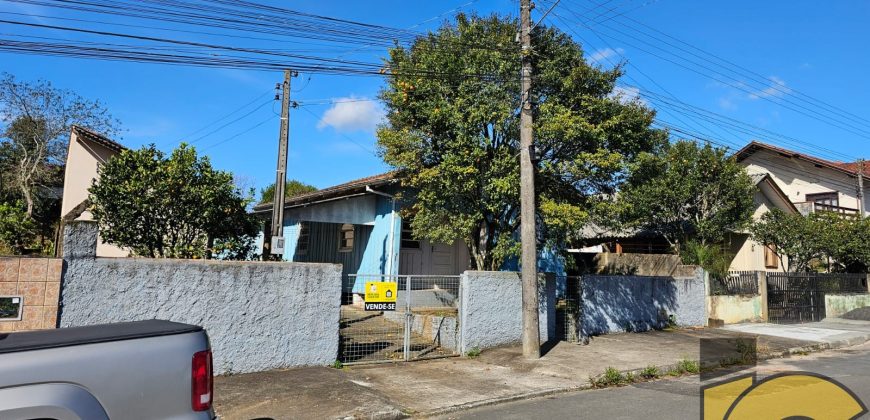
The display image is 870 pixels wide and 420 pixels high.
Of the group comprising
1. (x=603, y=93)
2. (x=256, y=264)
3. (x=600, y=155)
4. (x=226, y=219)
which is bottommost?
(x=256, y=264)

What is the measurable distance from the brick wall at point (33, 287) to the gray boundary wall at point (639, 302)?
9.78 metres

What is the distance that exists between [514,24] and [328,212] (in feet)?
22.2

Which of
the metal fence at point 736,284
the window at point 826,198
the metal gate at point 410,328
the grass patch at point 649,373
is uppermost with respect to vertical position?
the window at point 826,198

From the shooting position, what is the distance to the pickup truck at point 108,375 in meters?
2.94

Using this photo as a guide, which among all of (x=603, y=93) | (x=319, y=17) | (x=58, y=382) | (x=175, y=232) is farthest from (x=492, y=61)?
(x=58, y=382)

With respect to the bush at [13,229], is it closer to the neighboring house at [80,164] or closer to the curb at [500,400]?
the curb at [500,400]

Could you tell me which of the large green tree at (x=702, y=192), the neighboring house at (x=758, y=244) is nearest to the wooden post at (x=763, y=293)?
the large green tree at (x=702, y=192)

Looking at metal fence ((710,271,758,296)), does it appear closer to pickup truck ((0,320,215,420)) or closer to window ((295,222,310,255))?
window ((295,222,310,255))

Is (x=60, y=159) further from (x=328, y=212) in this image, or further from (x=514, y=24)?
(x=514, y=24)

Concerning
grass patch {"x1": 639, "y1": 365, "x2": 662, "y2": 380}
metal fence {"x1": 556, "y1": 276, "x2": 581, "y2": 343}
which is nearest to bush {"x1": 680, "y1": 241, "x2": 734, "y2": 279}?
metal fence {"x1": 556, "y1": 276, "x2": 581, "y2": 343}

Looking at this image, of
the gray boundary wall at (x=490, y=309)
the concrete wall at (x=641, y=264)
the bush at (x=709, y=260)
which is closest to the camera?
the gray boundary wall at (x=490, y=309)

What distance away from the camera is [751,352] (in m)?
11.1

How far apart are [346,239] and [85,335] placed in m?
13.6

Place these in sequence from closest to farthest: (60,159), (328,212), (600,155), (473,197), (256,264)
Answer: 1. (256,264)
2. (600,155)
3. (473,197)
4. (328,212)
5. (60,159)
